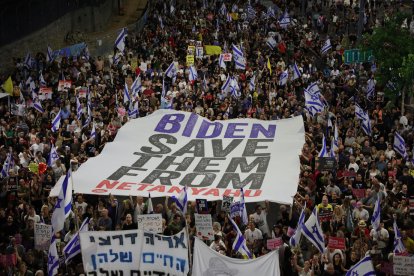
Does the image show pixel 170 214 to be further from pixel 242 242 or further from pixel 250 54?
pixel 250 54

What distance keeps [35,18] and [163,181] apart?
63.5ft

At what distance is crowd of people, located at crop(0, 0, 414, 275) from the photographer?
19.4 meters

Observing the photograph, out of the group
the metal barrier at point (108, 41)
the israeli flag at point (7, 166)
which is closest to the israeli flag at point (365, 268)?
the israeli flag at point (7, 166)

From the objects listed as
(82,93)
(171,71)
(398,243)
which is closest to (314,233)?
(398,243)

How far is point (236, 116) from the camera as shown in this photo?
29328 millimetres

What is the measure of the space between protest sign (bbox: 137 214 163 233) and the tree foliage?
13456mm

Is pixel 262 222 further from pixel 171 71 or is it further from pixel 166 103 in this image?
pixel 171 71

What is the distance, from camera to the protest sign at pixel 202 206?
2106 centimetres

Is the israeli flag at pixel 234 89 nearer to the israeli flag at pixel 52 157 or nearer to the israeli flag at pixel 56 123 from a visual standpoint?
the israeli flag at pixel 56 123

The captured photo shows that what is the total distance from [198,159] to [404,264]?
325 inches

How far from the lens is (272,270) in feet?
53.4

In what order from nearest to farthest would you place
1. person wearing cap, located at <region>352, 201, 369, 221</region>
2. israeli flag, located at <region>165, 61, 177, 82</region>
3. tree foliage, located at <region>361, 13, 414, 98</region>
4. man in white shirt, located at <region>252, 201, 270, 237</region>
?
person wearing cap, located at <region>352, 201, 369, 221</region> → man in white shirt, located at <region>252, 201, 270, 237</region> → tree foliage, located at <region>361, 13, 414, 98</region> → israeli flag, located at <region>165, 61, 177, 82</region>

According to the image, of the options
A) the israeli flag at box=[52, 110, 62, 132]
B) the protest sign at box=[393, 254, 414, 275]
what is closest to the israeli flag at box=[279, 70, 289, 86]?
the israeli flag at box=[52, 110, 62, 132]

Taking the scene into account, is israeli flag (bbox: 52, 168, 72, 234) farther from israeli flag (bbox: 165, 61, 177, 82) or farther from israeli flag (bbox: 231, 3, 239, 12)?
israeli flag (bbox: 231, 3, 239, 12)
